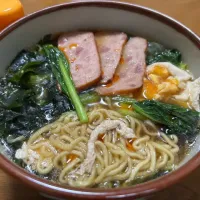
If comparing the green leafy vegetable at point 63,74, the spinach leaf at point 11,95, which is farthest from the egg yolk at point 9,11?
the spinach leaf at point 11,95

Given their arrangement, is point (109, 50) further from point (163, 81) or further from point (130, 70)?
point (163, 81)

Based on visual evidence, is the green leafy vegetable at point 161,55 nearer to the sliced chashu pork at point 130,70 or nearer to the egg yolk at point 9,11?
the sliced chashu pork at point 130,70

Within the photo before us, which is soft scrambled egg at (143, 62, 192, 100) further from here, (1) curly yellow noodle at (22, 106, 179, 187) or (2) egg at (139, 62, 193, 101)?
(1) curly yellow noodle at (22, 106, 179, 187)

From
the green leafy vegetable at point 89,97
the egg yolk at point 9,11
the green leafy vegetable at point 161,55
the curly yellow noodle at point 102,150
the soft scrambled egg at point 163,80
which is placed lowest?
the curly yellow noodle at point 102,150

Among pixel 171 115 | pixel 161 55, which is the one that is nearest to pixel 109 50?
pixel 161 55

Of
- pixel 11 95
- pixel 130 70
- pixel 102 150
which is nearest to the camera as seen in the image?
pixel 102 150
